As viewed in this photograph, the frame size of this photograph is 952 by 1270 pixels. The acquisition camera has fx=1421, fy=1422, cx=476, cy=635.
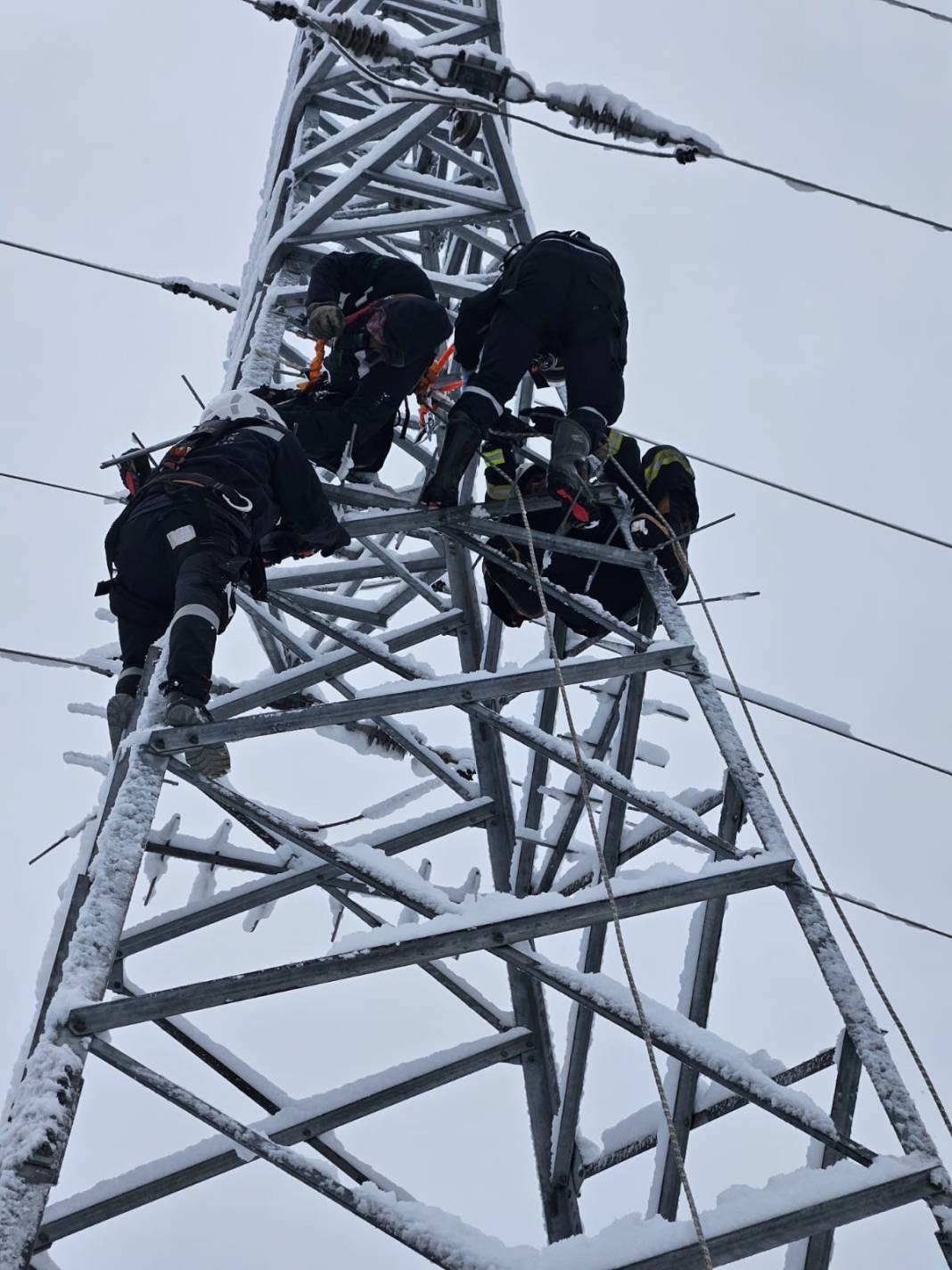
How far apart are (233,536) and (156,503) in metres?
0.31

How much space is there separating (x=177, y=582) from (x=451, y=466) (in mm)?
1652

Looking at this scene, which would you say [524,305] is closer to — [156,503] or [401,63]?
[401,63]

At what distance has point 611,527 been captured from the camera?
280 inches

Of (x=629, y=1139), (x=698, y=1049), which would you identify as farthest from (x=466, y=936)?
(x=629, y=1139)

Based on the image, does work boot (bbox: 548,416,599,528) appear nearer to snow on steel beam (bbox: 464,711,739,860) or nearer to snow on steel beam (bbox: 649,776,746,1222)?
snow on steel beam (bbox: 464,711,739,860)

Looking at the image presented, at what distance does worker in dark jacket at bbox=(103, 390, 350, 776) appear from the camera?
445 centimetres

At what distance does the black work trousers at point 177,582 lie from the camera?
4445 millimetres

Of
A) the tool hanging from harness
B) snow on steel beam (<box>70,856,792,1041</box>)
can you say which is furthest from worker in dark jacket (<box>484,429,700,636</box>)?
snow on steel beam (<box>70,856,792,1041</box>)

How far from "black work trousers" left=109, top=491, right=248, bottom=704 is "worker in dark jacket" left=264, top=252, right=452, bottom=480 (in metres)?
1.40

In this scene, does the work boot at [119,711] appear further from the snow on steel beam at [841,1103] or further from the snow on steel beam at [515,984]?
the snow on steel beam at [841,1103]

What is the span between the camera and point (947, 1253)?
2.89 meters

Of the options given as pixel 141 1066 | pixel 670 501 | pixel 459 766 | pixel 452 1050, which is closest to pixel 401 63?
pixel 670 501

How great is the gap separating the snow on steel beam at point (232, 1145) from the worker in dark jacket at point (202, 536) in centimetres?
110

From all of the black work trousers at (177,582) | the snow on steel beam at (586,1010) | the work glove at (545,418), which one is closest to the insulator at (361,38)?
the work glove at (545,418)
